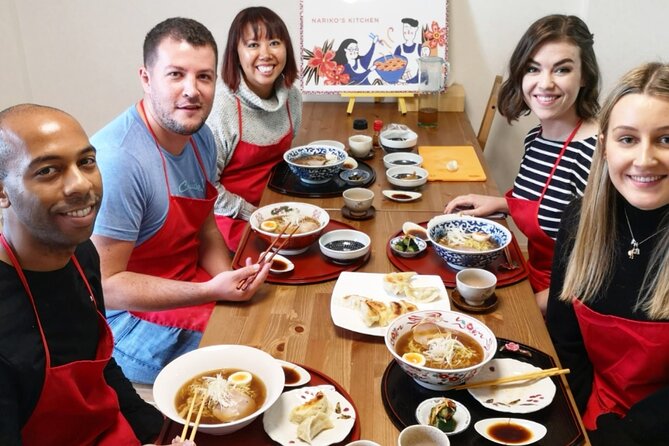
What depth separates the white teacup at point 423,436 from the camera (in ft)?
3.58

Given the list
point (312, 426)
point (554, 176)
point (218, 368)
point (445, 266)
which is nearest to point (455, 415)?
point (312, 426)

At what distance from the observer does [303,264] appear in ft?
5.80

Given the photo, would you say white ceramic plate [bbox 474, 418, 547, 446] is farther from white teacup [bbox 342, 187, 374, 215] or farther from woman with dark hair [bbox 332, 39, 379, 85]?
woman with dark hair [bbox 332, 39, 379, 85]

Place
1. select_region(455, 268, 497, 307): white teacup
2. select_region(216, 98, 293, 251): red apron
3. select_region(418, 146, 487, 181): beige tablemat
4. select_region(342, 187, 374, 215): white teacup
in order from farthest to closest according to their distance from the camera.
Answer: select_region(216, 98, 293, 251): red apron, select_region(418, 146, 487, 181): beige tablemat, select_region(342, 187, 374, 215): white teacup, select_region(455, 268, 497, 307): white teacup

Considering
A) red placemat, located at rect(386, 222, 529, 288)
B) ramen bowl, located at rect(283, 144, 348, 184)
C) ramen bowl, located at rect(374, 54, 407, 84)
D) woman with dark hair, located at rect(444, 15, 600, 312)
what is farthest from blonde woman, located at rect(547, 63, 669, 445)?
ramen bowl, located at rect(374, 54, 407, 84)

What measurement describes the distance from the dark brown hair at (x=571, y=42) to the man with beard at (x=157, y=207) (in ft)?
3.60

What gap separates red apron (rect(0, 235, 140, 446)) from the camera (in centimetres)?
119

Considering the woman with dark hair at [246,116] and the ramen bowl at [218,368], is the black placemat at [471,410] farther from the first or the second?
the woman with dark hair at [246,116]

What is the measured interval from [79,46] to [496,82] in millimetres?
2321

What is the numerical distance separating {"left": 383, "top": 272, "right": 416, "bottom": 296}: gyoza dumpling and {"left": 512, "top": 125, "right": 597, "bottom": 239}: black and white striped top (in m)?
0.71

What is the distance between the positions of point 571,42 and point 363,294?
1.20 metres

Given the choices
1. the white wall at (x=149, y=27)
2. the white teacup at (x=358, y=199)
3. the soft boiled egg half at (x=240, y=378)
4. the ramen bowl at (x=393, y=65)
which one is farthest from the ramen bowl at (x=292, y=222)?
the white wall at (x=149, y=27)

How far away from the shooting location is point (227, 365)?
4.29 ft

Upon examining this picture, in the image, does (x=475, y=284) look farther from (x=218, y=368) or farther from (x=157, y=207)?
(x=157, y=207)
